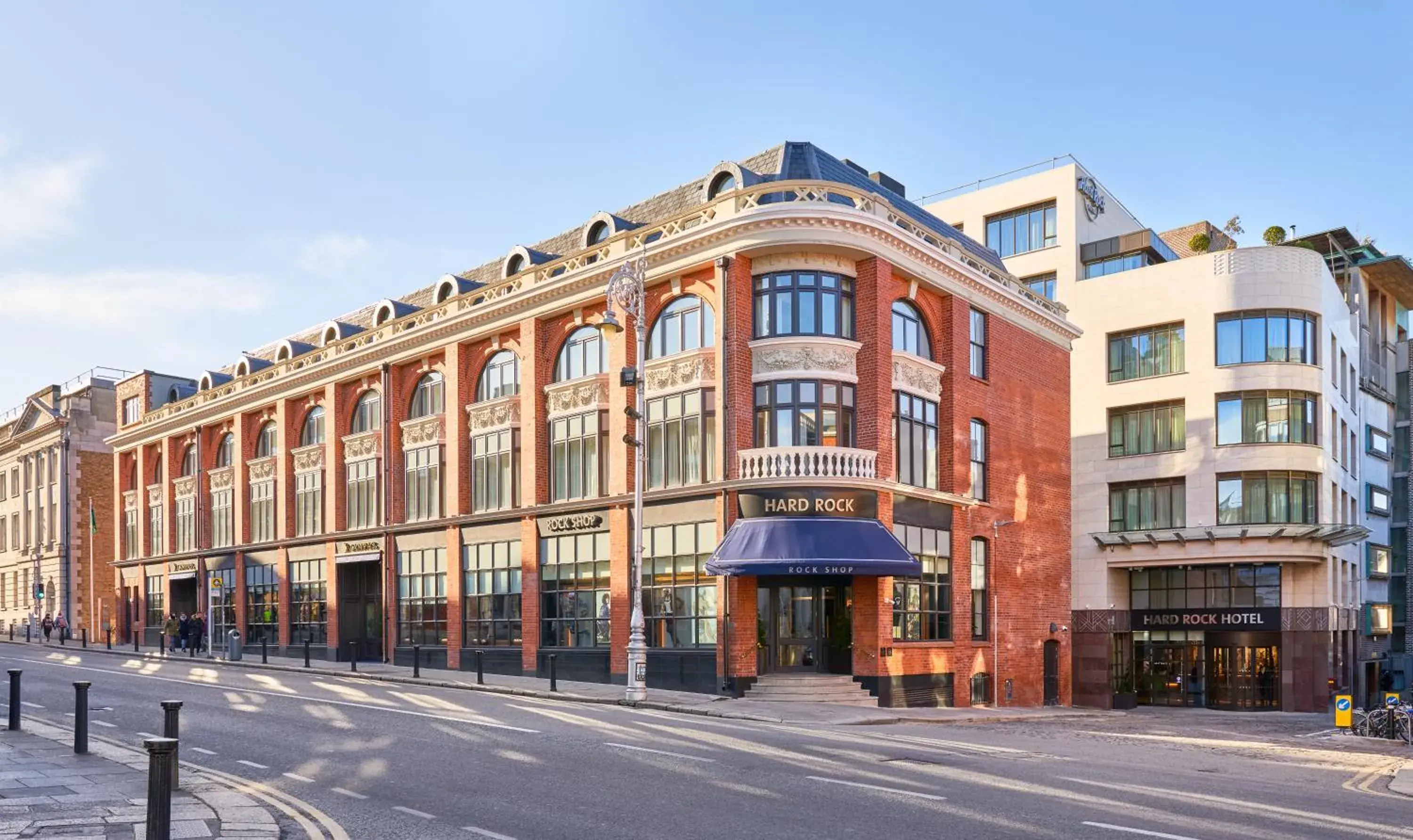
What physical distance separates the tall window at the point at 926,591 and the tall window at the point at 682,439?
5264 mm

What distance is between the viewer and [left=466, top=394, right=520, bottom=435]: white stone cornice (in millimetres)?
37938

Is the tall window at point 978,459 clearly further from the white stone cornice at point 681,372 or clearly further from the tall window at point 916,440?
the white stone cornice at point 681,372

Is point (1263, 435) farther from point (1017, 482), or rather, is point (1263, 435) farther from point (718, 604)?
point (718, 604)

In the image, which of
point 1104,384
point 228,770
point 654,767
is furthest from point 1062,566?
point 228,770

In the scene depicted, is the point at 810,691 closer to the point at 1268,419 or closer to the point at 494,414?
the point at 494,414

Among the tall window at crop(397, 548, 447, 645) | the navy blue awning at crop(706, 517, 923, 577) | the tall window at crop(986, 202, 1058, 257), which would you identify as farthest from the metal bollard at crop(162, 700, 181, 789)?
the tall window at crop(986, 202, 1058, 257)

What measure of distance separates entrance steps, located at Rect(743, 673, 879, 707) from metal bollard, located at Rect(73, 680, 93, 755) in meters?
15.6

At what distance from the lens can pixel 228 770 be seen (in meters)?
15.9

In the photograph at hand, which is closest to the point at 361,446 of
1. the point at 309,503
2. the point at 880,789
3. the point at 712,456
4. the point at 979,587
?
the point at 309,503

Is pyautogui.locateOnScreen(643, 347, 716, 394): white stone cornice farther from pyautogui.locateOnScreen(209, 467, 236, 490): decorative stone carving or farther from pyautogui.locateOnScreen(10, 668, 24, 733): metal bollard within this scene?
pyautogui.locateOnScreen(209, 467, 236, 490): decorative stone carving

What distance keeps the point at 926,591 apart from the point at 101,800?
77.5 feet

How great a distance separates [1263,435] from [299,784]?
127 feet

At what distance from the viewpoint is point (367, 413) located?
4534 centimetres

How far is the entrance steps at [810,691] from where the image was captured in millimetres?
29073
